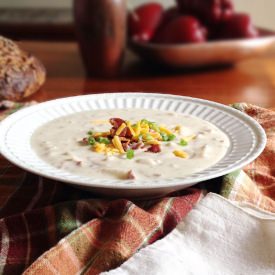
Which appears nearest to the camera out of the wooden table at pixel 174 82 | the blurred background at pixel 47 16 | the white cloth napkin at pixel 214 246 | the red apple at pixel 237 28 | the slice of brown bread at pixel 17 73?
the white cloth napkin at pixel 214 246

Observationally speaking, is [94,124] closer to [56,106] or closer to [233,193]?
[56,106]

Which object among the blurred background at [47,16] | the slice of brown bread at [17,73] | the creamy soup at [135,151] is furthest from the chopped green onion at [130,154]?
the blurred background at [47,16]

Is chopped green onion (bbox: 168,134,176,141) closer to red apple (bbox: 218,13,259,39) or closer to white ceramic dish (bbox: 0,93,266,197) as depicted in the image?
white ceramic dish (bbox: 0,93,266,197)

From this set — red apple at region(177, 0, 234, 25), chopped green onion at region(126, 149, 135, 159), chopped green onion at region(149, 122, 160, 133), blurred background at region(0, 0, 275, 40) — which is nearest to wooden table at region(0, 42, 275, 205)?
red apple at region(177, 0, 234, 25)

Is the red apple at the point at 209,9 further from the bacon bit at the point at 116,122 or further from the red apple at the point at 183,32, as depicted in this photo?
the bacon bit at the point at 116,122

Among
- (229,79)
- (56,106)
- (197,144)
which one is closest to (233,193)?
(197,144)
